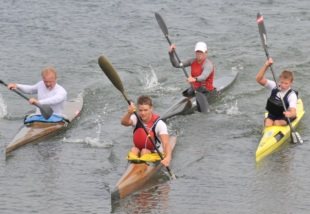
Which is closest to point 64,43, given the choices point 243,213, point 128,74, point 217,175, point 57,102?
point 128,74

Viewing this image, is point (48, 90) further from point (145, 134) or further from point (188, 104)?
point (145, 134)

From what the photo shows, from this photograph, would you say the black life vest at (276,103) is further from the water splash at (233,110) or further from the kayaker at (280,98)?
the water splash at (233,110)

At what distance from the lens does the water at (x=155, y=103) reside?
10168 mm

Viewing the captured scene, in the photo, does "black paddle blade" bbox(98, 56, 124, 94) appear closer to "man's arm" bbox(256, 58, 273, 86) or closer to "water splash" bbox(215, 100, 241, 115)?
"man's arm" bbox(256, 58, 273, 86)

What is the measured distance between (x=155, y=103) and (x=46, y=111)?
3262 millimetres

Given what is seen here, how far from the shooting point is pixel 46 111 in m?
12.7

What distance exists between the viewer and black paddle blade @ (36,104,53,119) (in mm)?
12609

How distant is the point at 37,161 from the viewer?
1175 centimetres

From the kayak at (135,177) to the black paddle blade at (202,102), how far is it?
12.4ft

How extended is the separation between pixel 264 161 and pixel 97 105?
469cm

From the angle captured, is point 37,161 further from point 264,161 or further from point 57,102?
point 264,161

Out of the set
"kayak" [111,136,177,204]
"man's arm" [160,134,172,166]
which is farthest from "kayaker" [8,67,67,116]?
"man's arm" [160,134,172,166]

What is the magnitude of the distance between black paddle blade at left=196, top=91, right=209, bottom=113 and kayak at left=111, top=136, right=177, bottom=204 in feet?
12.4

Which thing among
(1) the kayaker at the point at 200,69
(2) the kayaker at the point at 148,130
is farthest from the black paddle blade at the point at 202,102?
(2) the kayaker at the point at 148,130
